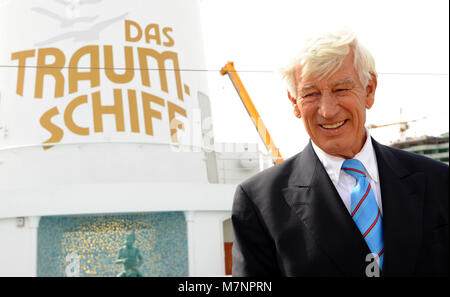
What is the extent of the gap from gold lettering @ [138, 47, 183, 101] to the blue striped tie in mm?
11516

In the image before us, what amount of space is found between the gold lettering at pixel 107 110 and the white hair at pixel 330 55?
11.0m

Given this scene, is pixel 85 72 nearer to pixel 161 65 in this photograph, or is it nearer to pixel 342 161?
pixel 161 65

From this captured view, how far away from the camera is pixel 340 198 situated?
1961 mm

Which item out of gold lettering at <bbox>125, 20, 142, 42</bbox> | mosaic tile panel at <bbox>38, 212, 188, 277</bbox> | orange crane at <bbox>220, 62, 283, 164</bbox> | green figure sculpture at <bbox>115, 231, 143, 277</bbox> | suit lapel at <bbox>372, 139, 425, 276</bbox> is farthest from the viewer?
orange crane at <bbox>220, 62, 283, 164</bbox>

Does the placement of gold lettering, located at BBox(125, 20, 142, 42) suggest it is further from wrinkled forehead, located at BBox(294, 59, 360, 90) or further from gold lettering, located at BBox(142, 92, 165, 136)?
wrinkled forehead, located at BBox(294, 59, 360, 90)

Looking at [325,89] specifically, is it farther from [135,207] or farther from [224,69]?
[224,69]

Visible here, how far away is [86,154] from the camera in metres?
12.3

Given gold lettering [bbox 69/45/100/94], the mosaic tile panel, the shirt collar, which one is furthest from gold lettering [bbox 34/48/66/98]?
the shirt collar

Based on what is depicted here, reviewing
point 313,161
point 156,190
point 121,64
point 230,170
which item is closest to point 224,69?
point 230,170

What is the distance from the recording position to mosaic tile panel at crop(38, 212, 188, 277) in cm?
1184

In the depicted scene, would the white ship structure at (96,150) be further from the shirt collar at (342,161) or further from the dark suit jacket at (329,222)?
the shirt collar at (342,161)

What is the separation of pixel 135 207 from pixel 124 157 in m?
1.52

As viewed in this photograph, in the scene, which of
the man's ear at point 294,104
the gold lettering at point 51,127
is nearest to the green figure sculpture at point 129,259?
the gold lettering at point 51,127
